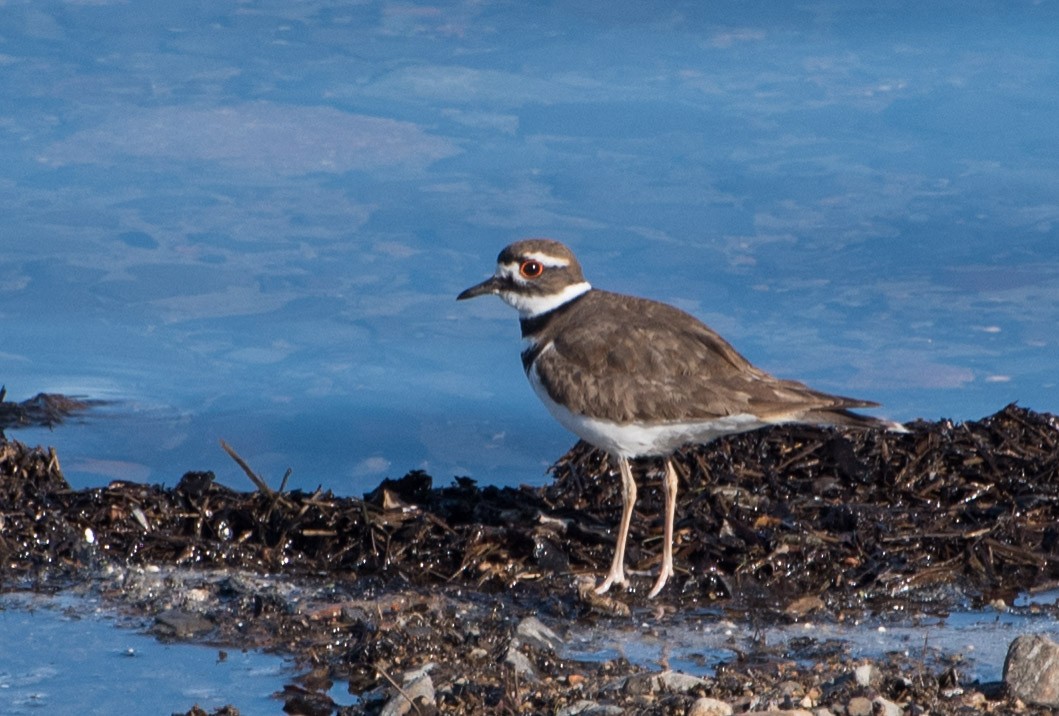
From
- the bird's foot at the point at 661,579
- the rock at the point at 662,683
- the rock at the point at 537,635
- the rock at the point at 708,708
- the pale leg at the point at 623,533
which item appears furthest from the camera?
the pale leg at the point at 623,533

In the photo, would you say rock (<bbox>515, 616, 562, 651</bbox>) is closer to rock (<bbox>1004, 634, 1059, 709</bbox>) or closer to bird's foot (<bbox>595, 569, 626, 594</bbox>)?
bird's foot (<bbox>595, 569, 626, 594</bbox>)

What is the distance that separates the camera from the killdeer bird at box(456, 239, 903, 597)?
6160 mm

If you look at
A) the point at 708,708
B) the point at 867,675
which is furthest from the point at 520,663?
the point at 867,675

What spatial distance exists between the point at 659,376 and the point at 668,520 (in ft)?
1.94

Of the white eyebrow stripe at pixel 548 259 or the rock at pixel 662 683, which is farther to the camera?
the white eyebrow stripe at pixel 548 259

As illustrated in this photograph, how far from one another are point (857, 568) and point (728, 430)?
763 millimetres

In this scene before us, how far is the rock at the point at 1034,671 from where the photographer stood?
434cm

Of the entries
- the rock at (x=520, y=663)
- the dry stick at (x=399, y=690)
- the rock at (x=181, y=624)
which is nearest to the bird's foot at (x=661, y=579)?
the rock at (x=520, y=663)

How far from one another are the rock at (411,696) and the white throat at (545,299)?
2.62 meters

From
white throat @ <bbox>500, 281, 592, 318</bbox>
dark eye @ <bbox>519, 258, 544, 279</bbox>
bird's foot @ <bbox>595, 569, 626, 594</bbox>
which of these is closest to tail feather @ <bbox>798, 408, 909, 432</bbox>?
bird's foot @ <bbox>595, 569, 626, 594</bbox>

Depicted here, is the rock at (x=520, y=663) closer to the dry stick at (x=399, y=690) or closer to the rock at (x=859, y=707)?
the dry stick at (x=399, y=690)

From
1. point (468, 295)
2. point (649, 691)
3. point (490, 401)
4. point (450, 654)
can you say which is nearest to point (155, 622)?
point (450, 654)

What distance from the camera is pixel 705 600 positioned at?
5.91m

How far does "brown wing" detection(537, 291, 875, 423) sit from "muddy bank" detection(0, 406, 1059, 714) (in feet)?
1.76
